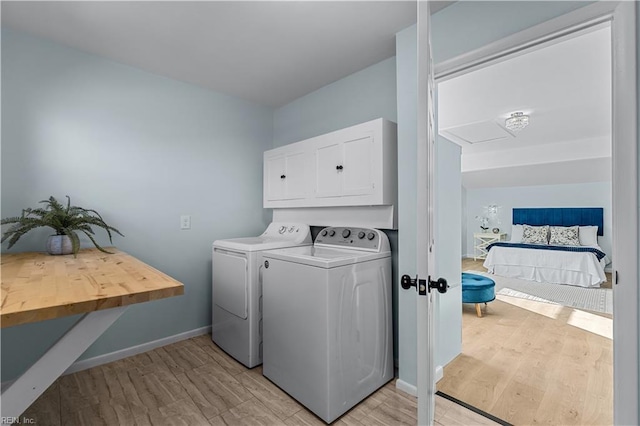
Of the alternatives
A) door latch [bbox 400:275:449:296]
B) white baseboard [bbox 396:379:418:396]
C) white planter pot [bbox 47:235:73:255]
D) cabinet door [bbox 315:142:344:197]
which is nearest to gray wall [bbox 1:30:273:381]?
white planter pot [bbox 47:235:73:255]

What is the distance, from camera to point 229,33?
2.01 meters

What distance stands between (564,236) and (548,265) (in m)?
1.02

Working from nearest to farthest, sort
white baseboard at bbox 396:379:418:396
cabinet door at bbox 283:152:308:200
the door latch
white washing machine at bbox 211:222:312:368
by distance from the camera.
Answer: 1. the door latch
2. white baseboard at bbox 396:379:418:396
3. white washing machine at bbox 211:222:312:368
4. cabinet door at bbox 283:152:308:200

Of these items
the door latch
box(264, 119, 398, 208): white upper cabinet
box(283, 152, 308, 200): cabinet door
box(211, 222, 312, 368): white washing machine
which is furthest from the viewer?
box(283, 152, 308, 200): cabinet door

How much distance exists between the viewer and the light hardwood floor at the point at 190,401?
169 cm

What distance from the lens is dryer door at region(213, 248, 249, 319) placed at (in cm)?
228

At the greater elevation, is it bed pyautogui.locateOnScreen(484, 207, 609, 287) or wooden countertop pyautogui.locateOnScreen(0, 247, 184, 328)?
wooden countertop pyautogui.locateOnScreen(0, 247, 184, 328)

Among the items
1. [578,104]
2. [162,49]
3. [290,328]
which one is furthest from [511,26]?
[578,104]

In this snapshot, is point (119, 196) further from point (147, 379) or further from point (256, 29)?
point (256, 29)

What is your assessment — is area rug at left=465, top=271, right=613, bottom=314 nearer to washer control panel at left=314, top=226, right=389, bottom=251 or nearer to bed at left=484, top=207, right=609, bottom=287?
bed at left=484, top=207, right=609, bottom=287

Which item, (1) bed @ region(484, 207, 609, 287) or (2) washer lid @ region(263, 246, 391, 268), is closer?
(2) washer lid @ region(263, 246, 391, 268)

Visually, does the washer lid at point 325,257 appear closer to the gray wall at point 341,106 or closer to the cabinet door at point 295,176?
the cabinet door at point 295,176

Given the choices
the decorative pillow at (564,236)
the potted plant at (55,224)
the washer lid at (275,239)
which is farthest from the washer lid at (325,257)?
the decorative pillow at (564,236)

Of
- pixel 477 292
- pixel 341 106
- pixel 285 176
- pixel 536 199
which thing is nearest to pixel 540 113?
pixel 477 292
